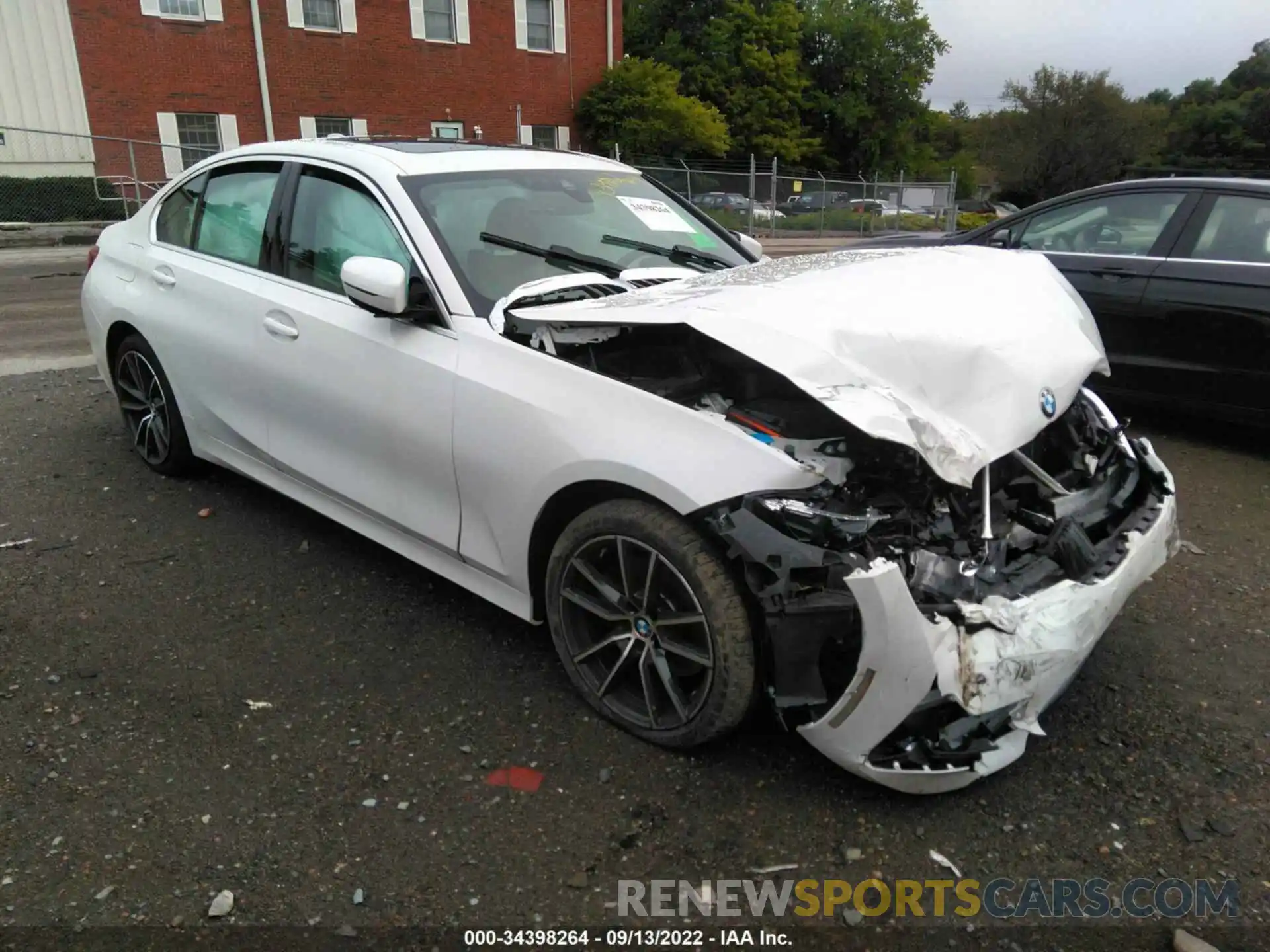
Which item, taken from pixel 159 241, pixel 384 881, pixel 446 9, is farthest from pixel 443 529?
pixel 446 9

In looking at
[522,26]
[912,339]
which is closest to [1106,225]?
[912,339]

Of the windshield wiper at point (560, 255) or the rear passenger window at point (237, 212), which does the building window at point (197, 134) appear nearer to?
the rear passenger window at point (237, 212)

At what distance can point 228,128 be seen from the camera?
23688 millimetres

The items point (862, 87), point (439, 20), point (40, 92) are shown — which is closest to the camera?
point (40, 92)

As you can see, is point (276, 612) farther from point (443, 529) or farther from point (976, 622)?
point (976, 622)

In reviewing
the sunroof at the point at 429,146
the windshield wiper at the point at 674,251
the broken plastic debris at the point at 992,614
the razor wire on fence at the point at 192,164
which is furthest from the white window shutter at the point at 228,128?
the broken plastic debris at the point at 992,614

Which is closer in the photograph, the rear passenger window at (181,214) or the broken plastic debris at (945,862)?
the broken plastic debris at (945,862)

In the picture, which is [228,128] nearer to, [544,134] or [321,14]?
[321,14]

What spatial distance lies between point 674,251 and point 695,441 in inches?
63.1

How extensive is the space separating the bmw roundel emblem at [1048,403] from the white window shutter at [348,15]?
25.9m

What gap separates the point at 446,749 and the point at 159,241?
3.10 metres

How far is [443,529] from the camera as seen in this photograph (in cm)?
323

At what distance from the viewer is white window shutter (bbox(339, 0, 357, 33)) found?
24422mm

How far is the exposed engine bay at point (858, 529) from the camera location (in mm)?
2375
